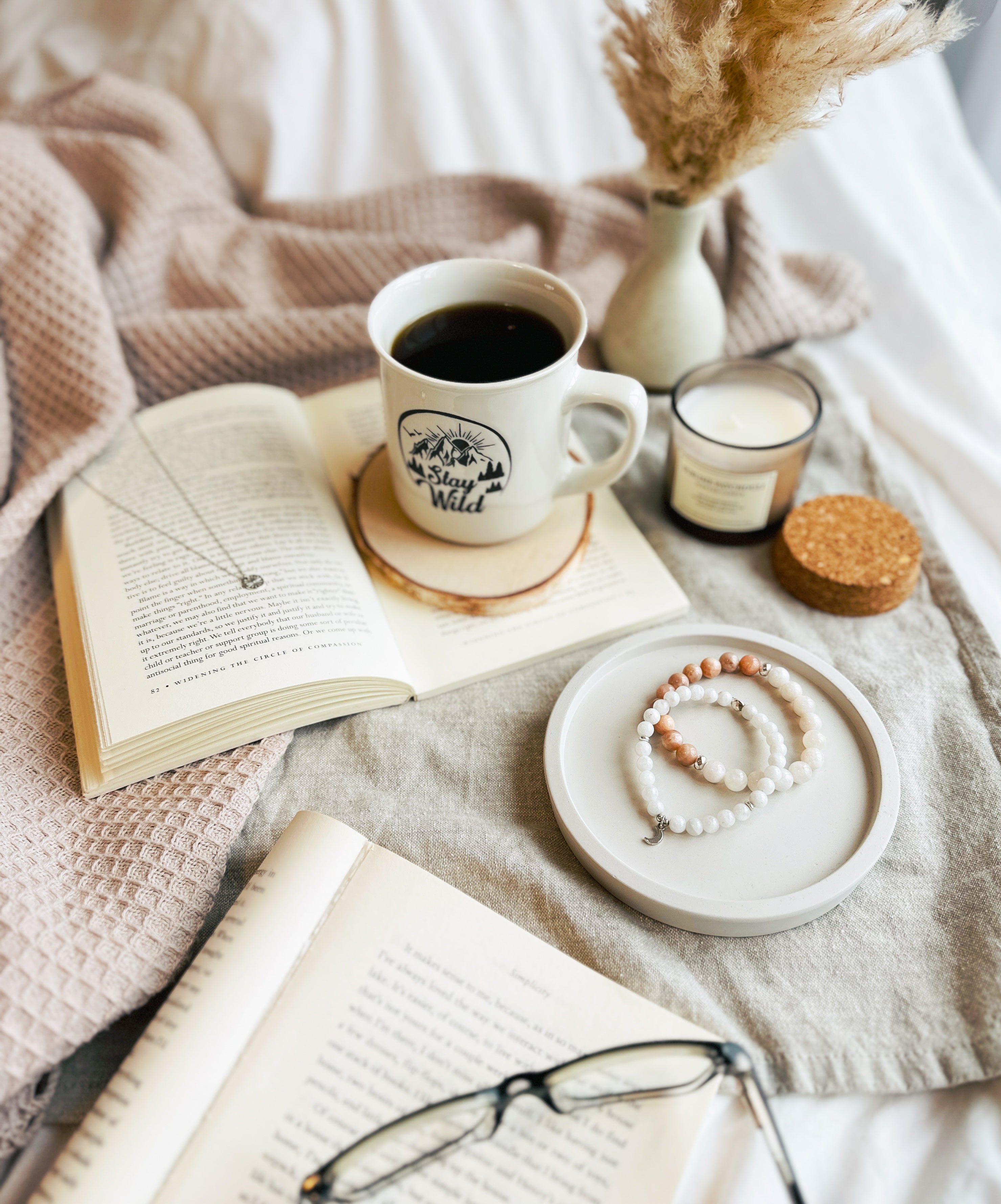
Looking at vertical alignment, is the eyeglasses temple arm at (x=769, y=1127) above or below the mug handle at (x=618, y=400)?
below

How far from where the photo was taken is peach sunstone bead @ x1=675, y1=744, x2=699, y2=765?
586 mm

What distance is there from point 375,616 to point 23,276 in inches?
19.7

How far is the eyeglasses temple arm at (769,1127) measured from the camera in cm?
43

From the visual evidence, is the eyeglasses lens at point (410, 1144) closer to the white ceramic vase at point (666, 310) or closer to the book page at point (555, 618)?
the book page at point (555, 618)

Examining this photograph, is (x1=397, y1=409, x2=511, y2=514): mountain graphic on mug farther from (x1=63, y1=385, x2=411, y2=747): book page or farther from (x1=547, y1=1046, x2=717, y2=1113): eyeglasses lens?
(x1=547, y1=1046, x2=717, y2=1113): eyeglasses lens

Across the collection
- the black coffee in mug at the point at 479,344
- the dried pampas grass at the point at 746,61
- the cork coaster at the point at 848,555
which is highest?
the dried pampas grass at the point at 746,61

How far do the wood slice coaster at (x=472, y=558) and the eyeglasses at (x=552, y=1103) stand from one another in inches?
13.3

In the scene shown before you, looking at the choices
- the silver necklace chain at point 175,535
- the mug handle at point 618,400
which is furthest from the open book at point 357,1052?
the mug handle at point 618,400

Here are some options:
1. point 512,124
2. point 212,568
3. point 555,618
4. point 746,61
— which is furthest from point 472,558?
point 512,124

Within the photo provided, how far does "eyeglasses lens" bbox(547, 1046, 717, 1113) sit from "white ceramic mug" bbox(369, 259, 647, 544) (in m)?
0.39

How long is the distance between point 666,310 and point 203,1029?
695mm

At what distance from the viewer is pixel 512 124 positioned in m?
1.07

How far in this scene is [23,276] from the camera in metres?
0.82

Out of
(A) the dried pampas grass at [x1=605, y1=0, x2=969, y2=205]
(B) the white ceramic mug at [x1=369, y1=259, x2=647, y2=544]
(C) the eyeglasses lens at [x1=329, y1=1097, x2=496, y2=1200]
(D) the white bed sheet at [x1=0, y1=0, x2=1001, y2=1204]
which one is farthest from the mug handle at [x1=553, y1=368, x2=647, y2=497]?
(C) the eyeglasses lens at [x1=329, y1=1097, x2=496, y2=1200]
